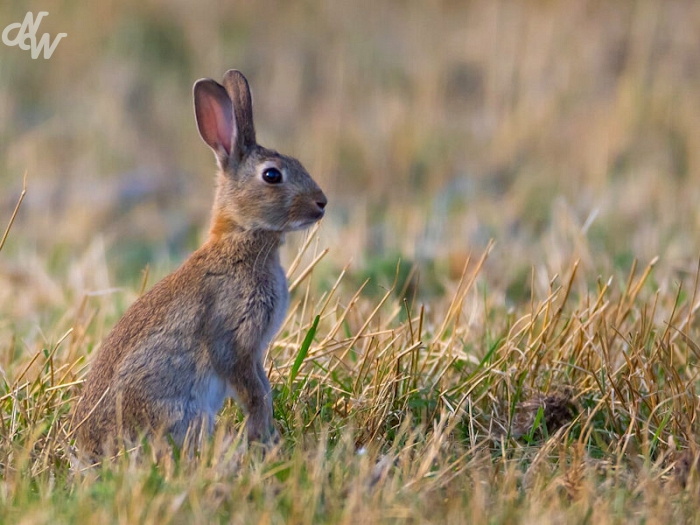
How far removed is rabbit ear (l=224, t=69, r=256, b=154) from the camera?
4.48 m

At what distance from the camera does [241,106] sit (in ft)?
14.8

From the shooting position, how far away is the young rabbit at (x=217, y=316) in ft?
13.0

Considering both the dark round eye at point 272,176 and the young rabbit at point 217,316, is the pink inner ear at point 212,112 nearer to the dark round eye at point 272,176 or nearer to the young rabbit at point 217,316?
the young rabbit at point 217,316

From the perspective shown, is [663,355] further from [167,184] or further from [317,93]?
[317,93]

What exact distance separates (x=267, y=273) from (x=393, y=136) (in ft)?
21.9

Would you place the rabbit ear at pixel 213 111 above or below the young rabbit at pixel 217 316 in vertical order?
above

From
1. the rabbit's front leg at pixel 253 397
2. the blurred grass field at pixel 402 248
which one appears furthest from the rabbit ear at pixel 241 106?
the rabbit's front leg at pixel 253 397

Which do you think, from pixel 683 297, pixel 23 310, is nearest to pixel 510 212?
pixel 683 297

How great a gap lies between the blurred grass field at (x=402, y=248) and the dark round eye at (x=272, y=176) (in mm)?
629

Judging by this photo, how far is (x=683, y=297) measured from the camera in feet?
18.6

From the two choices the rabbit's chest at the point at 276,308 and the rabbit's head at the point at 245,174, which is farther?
the rabbit's head at the point at 245,174

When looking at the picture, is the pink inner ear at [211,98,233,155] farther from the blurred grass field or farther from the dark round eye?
the blurred grass field

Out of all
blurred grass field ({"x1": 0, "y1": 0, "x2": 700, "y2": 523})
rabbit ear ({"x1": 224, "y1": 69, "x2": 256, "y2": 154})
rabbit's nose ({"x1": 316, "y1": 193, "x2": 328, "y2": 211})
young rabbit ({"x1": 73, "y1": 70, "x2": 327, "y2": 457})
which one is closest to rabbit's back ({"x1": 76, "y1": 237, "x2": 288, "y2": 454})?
young rabbit ({"x1": 73, "y1": 70, "x2": 327, "y2": 457})

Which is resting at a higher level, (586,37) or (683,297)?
(586,37)
